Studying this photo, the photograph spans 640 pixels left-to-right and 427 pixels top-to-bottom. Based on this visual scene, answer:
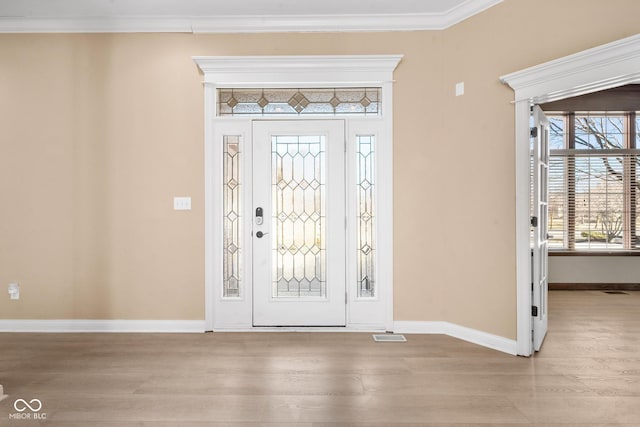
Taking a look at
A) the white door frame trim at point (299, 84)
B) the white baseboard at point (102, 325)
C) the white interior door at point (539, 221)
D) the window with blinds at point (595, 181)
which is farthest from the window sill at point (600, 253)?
the white baseboard at point (102, 325)

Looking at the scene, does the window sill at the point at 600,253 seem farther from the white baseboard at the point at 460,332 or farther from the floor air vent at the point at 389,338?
the floor air vent at the point at 389,338

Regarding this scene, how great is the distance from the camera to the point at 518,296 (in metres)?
3.20

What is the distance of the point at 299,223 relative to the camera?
386 cm

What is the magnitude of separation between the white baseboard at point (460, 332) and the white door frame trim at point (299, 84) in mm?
173

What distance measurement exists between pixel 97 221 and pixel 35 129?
1097mm

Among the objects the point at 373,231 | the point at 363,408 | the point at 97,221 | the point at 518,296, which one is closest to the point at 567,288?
the point at 518,296

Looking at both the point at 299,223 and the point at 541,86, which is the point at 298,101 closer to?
the point at 299,223

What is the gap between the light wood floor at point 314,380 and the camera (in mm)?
2195

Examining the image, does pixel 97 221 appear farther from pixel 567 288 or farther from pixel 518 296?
pixel 567 288

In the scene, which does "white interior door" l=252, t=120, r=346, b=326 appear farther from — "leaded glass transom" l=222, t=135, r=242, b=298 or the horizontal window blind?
the horizontal window blind

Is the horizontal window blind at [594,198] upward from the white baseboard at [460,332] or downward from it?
upward

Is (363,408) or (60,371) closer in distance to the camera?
(363,408)

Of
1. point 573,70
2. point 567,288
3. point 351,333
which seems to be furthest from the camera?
point 567,288

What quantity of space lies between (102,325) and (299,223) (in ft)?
7.13
